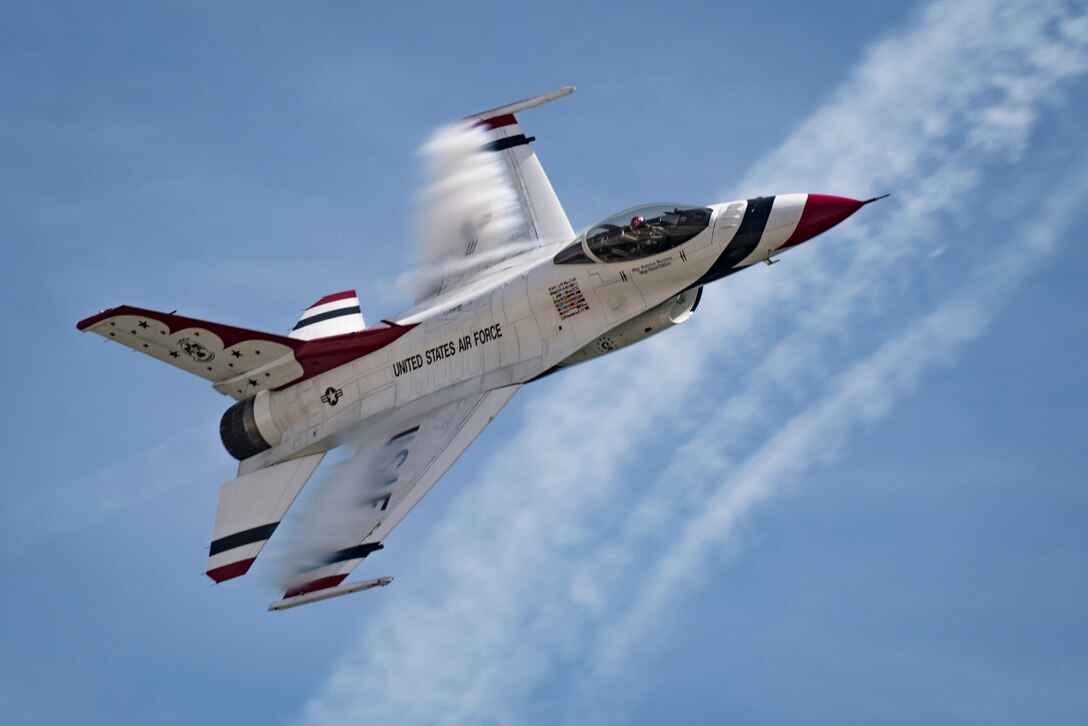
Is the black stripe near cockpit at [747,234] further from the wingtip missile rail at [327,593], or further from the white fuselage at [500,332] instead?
the wingtip missile rail at [327,593]

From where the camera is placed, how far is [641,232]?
23.9m

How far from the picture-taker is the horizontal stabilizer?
24.8m

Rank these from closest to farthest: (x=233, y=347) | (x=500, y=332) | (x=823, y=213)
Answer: (x=823, y=213) → (x=500, y=332) → (x=233, y=347)

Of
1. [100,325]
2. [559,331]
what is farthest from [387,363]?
[100,325]

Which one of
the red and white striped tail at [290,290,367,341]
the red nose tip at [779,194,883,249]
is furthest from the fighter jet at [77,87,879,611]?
the red and white striped tail at [290,290,367,341]

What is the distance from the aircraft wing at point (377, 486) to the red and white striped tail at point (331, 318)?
10.5 ft

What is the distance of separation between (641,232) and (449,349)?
12.1 ft

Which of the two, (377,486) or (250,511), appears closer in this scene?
(377,486)

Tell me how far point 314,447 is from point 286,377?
4.26 ft

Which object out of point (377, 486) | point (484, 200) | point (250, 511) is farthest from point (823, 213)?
point (250, 511)

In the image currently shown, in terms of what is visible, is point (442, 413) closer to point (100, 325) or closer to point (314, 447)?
point (314, 447)

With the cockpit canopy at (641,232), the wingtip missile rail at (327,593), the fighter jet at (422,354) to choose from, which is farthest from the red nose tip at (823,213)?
the wingtip missile rail at (327,593)

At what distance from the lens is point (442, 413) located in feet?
80.5

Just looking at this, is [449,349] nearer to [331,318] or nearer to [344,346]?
[344,346]
